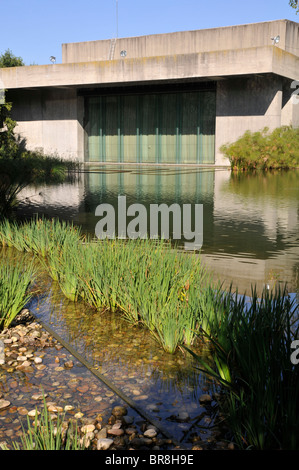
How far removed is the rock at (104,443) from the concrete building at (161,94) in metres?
22.3

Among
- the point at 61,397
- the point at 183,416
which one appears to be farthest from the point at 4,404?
the point at 183,416

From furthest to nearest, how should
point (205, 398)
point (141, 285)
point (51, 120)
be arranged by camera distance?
point (51, 120) → point (141, 285) → point (205, 398)

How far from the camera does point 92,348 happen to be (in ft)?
12.9

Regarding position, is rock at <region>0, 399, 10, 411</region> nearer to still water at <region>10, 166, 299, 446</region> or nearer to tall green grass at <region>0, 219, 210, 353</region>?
still water at <region>10, 166, 299, 446</region>

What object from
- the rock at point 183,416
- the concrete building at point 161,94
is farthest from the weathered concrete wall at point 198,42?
the rock at point 183,416

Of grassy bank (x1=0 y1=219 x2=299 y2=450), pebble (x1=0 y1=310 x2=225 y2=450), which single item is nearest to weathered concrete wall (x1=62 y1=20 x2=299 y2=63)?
grassy bank (x1=0 y1=219 x2=299 y2=450)

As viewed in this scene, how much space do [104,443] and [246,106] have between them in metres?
24.5

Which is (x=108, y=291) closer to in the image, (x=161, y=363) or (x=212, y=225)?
(x=161, y=363)

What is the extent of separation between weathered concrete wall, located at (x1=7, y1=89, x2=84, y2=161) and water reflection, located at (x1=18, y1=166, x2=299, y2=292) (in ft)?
37.0

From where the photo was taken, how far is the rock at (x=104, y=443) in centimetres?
253

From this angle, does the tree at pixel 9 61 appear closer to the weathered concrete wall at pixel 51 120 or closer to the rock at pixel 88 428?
the weathered concrete wall at pixel 51 120

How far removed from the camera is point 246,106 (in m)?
25.5

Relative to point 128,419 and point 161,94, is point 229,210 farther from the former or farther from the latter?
point 161,94

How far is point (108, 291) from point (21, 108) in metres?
29.6
